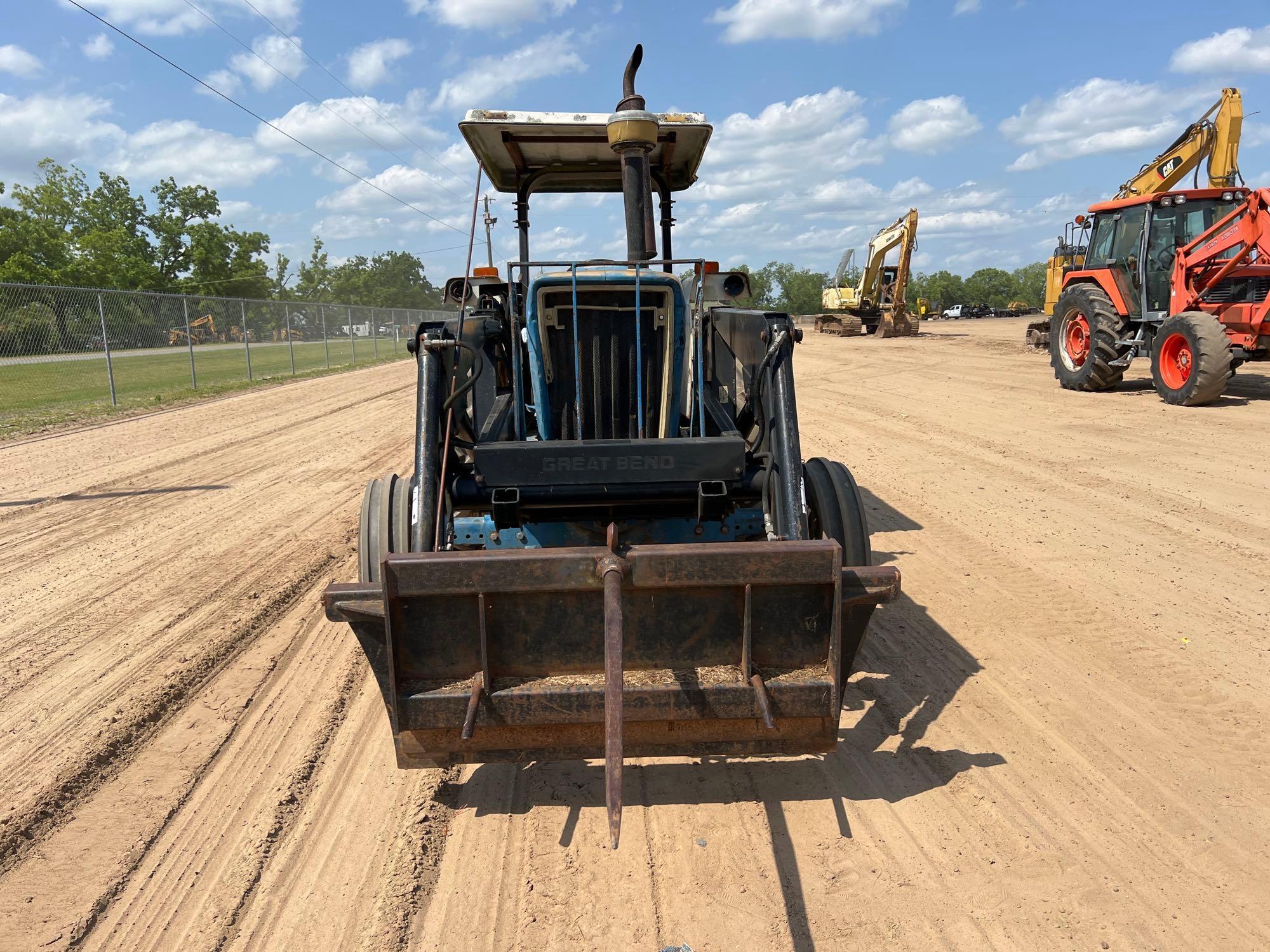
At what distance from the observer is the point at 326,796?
3133 mm

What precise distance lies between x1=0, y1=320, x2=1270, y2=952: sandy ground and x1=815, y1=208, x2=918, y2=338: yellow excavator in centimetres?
2543

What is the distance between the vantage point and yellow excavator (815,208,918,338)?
29859 millimetres

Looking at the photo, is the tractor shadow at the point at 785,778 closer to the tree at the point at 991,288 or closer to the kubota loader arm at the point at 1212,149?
the kubota loader arm at the point at 1212,149

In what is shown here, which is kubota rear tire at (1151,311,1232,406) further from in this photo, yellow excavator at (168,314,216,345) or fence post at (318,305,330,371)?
fence post at (318,305,330,371)

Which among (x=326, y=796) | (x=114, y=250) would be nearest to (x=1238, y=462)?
(x=326, y=796)

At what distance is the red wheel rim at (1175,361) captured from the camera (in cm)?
1141

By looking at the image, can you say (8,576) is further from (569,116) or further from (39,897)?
(569,116)

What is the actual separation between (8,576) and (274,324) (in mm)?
19880

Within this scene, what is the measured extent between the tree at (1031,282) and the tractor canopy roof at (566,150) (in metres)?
106

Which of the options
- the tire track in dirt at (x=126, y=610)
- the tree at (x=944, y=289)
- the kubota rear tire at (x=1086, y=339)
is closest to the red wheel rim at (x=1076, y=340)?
the kubota rear tire at (x=1086, y=339)

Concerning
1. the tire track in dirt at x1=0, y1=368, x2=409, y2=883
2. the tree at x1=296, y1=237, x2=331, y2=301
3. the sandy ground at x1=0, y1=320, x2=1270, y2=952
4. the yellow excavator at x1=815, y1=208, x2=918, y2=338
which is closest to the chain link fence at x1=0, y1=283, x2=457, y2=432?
the tire track in dirt at x1=0, y1=368, x2=409, y2=883

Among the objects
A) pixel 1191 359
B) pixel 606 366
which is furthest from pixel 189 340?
pixel 1191 359

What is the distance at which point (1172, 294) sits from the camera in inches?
475

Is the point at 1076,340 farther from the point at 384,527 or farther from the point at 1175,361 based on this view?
the point at 384,527
